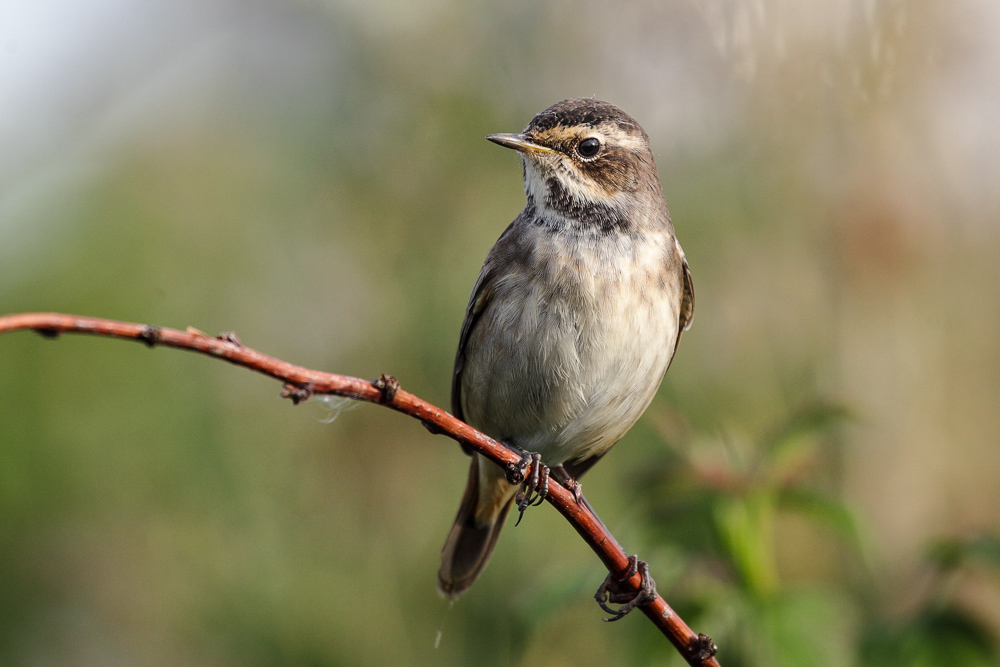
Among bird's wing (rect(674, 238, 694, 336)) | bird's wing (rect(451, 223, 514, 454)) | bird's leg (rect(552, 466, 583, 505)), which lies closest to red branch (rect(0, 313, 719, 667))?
bird's leg (rect(552, 466, 583, 505))

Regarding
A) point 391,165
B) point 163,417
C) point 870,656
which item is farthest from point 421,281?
point 870,656

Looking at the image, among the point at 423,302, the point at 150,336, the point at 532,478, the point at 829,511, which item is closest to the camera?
the point at 150,336

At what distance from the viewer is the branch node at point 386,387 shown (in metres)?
2.05

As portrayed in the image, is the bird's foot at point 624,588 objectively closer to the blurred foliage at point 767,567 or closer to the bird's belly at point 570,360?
the blurred foliage at point 767,567

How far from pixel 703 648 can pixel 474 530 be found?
2072mm

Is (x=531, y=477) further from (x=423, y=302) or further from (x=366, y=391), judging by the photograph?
(x=423, y=302)

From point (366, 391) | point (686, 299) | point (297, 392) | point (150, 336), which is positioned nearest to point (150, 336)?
point (150, 336)

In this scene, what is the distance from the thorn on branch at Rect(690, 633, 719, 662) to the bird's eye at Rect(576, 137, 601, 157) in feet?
6.83

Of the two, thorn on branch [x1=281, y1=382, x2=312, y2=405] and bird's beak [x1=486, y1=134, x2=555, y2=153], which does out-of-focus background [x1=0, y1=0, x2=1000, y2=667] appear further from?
thorn on branch [x1=281, y1=382, x2=312, y2=405]

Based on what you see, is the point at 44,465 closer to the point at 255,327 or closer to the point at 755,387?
the point at 255,327

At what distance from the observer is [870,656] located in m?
3.03

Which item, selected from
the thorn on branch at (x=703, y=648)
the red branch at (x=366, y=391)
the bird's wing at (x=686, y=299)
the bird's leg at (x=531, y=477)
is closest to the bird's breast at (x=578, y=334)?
the bird's wing at (x=686, y=299)

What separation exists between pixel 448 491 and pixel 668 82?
10.5 feet

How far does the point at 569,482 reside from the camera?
388 cm
